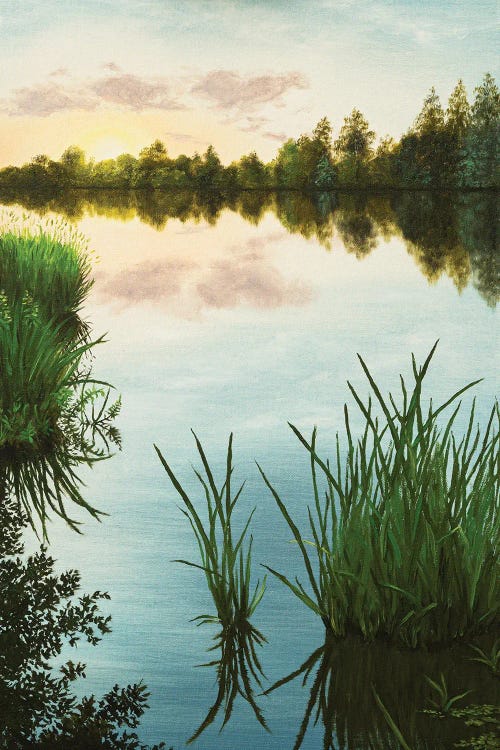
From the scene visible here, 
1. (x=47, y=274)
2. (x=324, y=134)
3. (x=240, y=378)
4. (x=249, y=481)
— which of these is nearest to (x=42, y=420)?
(x=249, y=481)

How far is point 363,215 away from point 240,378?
16.8m

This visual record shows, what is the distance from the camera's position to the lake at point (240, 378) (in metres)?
2.91

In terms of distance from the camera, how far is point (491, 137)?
2980cm

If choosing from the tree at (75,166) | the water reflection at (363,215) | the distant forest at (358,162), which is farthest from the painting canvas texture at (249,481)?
the distant forest at (358,162)

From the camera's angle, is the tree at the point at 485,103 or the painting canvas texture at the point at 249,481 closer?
the painting canvas texture at the point at 249,481

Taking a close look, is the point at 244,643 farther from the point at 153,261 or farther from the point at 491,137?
the point at 491,137

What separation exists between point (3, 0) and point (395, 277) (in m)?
13.2

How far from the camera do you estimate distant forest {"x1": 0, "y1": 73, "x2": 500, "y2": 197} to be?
1188 inches

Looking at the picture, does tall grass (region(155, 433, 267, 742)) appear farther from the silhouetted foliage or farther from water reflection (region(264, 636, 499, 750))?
the silhouetted foliage

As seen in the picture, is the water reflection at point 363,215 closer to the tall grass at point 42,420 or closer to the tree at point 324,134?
the tree at point 324,134

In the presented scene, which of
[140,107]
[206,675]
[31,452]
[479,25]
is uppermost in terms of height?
[479,25]

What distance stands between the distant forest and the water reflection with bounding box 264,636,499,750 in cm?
2700

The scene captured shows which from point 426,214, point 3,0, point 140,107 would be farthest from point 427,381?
point 140,107

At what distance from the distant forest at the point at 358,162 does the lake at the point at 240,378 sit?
11.5 meters
